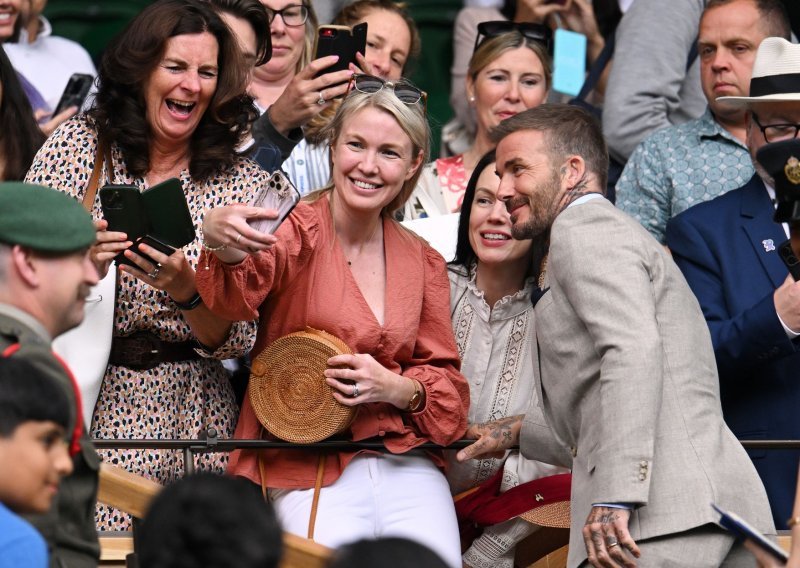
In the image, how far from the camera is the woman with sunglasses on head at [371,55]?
261 inches

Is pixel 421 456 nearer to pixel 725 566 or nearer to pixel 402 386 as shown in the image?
pixel 402 386

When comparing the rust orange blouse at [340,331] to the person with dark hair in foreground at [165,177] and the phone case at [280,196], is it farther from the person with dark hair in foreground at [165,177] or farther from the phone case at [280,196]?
the phone case at [280,196]

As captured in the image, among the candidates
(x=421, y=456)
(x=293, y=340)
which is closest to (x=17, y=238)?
(x=293, y=340)

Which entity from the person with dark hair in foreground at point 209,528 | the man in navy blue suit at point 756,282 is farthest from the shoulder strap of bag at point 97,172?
the person with dark hair in foreground at point 209,528

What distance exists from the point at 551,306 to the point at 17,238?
185cm

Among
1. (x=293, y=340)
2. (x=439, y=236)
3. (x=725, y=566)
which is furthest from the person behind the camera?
(x=439, y=236)

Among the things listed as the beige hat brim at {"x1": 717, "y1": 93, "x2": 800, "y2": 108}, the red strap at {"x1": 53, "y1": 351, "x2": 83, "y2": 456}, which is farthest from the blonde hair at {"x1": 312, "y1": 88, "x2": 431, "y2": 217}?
the red strap at {"x1": 53, "y1": 351, "x2": 83, "y2": 456}

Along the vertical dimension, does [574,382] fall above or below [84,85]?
below

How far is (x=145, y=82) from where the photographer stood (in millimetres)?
5434

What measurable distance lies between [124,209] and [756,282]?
2.42 metres

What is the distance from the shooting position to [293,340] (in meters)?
5.12

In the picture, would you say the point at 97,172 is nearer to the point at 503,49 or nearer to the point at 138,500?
the point at 138,500

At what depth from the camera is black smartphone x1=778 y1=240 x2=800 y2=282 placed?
17.6 ft

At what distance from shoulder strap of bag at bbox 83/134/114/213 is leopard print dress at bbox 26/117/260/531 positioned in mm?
15
